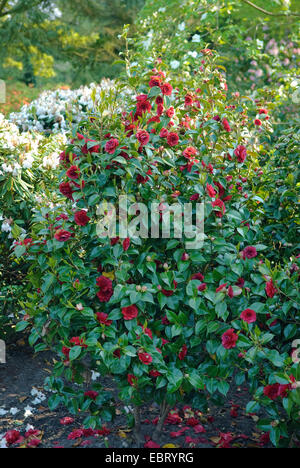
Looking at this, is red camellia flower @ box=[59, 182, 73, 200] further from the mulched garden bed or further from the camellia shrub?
the mulched garden bed

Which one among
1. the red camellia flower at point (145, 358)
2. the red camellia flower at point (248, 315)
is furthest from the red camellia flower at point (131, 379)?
the red camellia flower at point (248, 315)

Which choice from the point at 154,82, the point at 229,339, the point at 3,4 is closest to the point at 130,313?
the point at 229,339

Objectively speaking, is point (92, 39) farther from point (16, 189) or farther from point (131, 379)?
point (131, 379)

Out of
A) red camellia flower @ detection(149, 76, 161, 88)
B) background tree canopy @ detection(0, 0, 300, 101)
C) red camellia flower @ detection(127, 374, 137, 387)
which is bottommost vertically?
red camellia flower @ detection(127, 374, 137, 387)

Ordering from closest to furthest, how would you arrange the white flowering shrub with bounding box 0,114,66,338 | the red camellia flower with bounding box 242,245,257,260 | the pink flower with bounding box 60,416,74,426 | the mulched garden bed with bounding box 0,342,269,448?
the red camellia flower with bounding box 242,245,257,260, the mulched garden bed with bounding box 0,342,269,448, the pink flower with bounding box 60,416,74,426, the white flowering shrub with bounding box 0,114,66,338

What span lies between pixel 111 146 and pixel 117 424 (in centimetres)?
145

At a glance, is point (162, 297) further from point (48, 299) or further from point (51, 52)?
point (51, 52)

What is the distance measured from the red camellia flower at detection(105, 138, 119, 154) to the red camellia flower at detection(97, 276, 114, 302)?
54 centimetres

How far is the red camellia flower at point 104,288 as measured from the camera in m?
2.05

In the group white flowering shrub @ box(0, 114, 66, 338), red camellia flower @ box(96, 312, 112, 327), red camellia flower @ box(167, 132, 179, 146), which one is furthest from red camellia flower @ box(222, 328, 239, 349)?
white flowering shrub @ box(0, 114, 66, 338)

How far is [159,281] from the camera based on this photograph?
6.79ft

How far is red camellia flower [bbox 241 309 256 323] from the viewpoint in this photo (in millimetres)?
1927

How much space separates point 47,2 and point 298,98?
12.6 meters

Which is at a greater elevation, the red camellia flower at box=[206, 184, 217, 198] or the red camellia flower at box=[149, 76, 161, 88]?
the red camellia flower at box=[149, 76, 161, 88]
